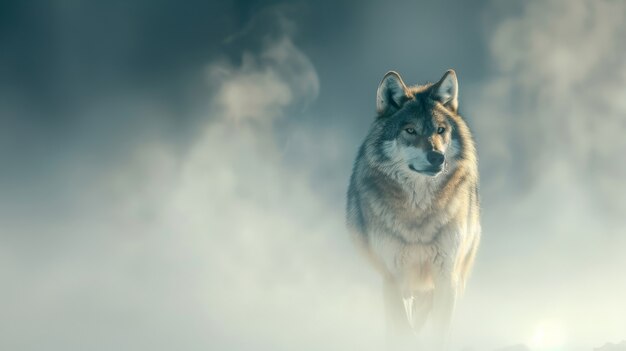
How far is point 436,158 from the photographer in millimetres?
7215

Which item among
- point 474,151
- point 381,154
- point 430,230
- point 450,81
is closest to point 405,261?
point 430,230

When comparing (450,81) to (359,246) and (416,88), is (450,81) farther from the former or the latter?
(359,246)

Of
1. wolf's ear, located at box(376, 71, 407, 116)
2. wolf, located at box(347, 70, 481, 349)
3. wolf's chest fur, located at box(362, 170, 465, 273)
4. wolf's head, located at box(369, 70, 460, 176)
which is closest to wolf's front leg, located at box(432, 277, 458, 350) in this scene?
wolf, located at box(347, 70, 481, 349)

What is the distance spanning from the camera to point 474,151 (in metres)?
8.41

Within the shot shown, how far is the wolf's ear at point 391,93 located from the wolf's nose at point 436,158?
1272 millimetres

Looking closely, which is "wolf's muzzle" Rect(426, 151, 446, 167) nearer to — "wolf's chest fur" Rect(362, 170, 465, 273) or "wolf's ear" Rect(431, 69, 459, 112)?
"wolf's chest fur" Rect(362, 170, 465, 273)

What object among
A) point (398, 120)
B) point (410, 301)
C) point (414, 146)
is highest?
point (398, 120)

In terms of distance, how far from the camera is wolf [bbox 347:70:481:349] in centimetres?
762

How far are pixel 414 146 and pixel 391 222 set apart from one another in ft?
3.82

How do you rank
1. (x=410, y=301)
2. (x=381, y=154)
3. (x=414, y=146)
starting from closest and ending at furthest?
(x=414, y=146), (x=381, y=154), (x=410, y=301)

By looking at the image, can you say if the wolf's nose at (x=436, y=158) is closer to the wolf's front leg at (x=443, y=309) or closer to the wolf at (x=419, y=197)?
the wolf at (x=419, y=197)

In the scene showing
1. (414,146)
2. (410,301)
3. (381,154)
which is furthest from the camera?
(410,301)

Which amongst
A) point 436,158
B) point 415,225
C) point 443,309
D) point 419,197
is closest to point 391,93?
point 436,158

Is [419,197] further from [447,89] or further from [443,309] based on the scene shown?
[447,89]
